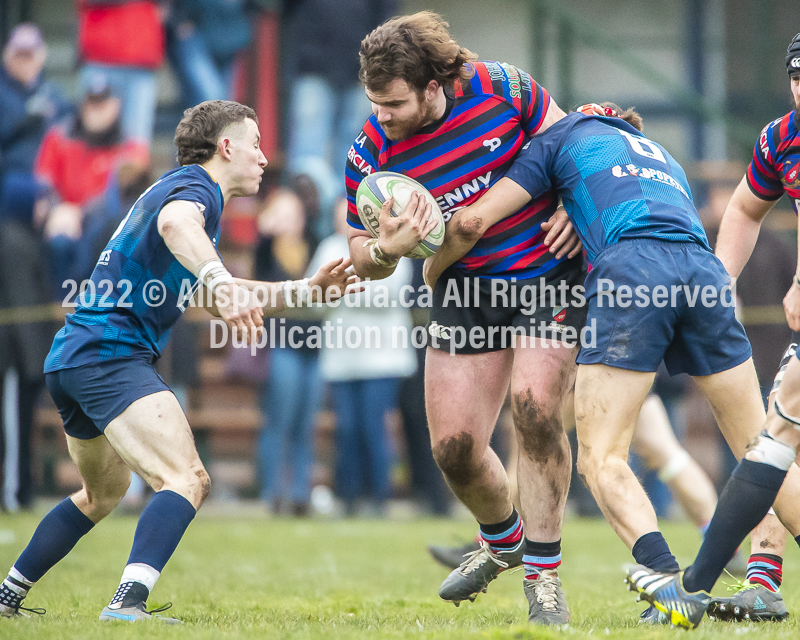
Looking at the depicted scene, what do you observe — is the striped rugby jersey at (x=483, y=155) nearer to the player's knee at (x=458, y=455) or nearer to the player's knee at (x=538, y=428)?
the player's knee at (x=538, y=428)

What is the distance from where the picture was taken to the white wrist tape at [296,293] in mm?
4715

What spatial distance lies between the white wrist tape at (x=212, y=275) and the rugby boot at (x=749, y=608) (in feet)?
8.06

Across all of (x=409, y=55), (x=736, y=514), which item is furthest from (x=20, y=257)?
(x=736, y=514)

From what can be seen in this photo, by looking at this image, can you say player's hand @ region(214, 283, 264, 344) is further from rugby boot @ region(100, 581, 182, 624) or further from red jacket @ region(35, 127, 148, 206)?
red jacket @ region(35, 127, 148, 206)

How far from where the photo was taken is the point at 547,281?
4.74 metres

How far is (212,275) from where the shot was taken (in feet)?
13.6

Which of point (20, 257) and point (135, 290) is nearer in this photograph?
point (135, 290)

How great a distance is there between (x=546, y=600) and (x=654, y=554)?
2.30 ft

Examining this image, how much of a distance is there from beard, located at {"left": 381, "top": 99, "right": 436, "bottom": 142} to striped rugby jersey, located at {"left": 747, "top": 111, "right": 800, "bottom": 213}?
1571 mm

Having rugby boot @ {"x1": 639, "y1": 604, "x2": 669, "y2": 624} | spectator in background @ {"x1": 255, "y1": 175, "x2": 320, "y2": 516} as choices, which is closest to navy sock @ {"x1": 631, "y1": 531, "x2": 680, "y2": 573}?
rugby boot @ {"x1": 639, "y1": 604, "x2": 669, "y2": 624}

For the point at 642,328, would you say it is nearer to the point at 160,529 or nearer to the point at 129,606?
the point at 160,529

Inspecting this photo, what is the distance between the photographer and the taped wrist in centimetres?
459

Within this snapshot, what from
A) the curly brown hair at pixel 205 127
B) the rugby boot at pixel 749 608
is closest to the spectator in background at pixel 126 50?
the curly brown hair at pixel 205 127

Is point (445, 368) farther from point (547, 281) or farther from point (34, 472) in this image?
point (34, 472)
